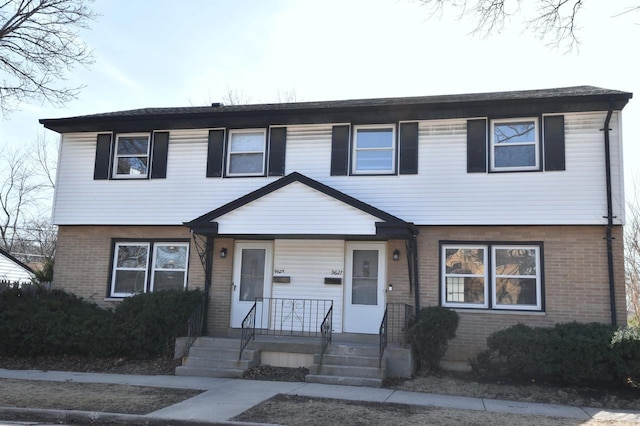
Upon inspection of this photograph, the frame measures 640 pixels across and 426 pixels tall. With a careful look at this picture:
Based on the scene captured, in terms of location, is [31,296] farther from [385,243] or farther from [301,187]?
[385,243]

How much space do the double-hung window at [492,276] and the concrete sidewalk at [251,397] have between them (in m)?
3.21

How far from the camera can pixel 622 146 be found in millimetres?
12039

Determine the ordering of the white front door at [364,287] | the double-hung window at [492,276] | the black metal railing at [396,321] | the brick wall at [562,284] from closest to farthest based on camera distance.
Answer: the brick wall at [562,284] < the double-hung window at [492,276] < the black metal railing at [396,321] < the white front door at [364,287]

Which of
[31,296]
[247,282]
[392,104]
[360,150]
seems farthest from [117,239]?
[392,104]

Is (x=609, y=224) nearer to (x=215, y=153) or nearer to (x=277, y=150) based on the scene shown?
(x=277, y=150)

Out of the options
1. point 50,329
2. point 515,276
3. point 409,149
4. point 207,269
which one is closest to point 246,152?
point 207,269

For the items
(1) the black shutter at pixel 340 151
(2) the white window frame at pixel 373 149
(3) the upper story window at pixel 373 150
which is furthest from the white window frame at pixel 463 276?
(1) the black shutter at pixel 340 151

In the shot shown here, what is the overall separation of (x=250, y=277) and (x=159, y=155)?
403cm

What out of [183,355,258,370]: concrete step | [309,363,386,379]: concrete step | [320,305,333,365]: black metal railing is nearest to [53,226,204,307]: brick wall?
[183,355,258,370]: concrete step

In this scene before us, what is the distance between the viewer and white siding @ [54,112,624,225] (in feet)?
40.0

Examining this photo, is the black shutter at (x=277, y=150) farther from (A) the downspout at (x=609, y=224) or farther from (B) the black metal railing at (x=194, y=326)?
(A) the downspout at (x=609, y=224)

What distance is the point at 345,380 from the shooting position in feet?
35.4

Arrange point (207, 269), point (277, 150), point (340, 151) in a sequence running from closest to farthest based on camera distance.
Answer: point (340, 151)
point (207, 269)
point (277, 150)

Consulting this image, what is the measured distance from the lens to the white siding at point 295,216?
12.4 metres
